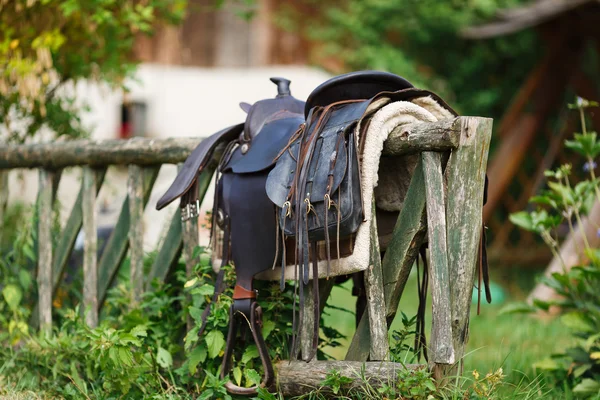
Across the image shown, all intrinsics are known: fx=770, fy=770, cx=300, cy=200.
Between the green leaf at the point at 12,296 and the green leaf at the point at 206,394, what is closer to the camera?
the green leaf at the point at 206,394

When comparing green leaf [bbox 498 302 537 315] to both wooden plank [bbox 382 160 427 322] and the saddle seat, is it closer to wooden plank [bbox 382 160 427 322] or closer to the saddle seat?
wooden plank [bbox 382 160 427 322]

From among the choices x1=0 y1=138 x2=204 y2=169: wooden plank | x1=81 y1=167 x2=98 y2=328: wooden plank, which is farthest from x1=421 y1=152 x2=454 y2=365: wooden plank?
x1=81 y1=167 x2=98 y2=328: wooden plank

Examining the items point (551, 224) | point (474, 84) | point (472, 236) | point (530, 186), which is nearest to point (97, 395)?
point (472, 236)

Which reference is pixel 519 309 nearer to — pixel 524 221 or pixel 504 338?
pixel 524 221

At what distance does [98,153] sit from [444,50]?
6.22 m

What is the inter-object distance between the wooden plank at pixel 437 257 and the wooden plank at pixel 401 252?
7cm

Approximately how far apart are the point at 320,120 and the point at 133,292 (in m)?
1.30

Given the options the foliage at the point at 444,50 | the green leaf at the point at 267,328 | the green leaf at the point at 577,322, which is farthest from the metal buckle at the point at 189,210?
the foliage at the point at 444,50

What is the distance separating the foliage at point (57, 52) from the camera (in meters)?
4.54

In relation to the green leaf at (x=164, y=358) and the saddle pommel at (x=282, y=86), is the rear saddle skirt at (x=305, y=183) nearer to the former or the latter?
the saddle pommel at (x=282, y=86)

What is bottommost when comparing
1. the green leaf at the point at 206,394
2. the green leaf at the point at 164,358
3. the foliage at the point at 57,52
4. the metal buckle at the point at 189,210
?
the green leaf at the point at 206,394

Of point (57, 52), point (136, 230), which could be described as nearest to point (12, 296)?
point (136, 230)

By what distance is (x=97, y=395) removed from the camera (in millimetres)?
2963

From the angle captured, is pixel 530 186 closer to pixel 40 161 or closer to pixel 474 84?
pixel 474 84
